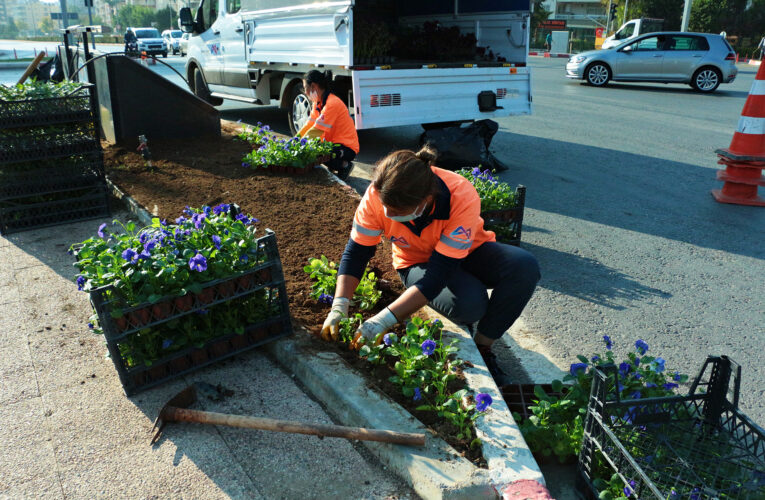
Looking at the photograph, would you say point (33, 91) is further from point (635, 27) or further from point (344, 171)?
point (635, 27)

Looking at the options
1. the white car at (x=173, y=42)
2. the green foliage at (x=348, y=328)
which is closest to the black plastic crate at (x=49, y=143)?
the green foliage at (x=348, y=328)

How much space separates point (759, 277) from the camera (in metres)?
4.65

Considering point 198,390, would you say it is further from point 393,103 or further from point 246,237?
point 393,103

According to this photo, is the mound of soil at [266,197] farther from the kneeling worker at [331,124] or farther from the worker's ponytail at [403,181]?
the worker's ponytail at [403,181]

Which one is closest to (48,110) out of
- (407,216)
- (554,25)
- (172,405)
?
(172,405)

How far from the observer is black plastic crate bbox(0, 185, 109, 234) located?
16.5 feet

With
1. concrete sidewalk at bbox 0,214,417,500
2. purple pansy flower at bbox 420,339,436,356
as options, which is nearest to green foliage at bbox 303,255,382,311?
concrete sidewalk at bbox 0,214,417,500

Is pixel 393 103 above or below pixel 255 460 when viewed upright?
above

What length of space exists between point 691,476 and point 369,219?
1847mm

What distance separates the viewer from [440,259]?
3.07 metres

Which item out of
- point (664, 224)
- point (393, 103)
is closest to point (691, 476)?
point (664, 224)

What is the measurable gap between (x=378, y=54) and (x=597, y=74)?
466 inches

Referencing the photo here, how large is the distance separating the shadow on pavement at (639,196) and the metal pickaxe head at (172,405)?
4402mm

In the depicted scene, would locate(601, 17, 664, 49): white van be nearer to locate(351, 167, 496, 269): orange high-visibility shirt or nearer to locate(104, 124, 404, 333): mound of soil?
locate(104, 124, 404, 333): mound of soil
